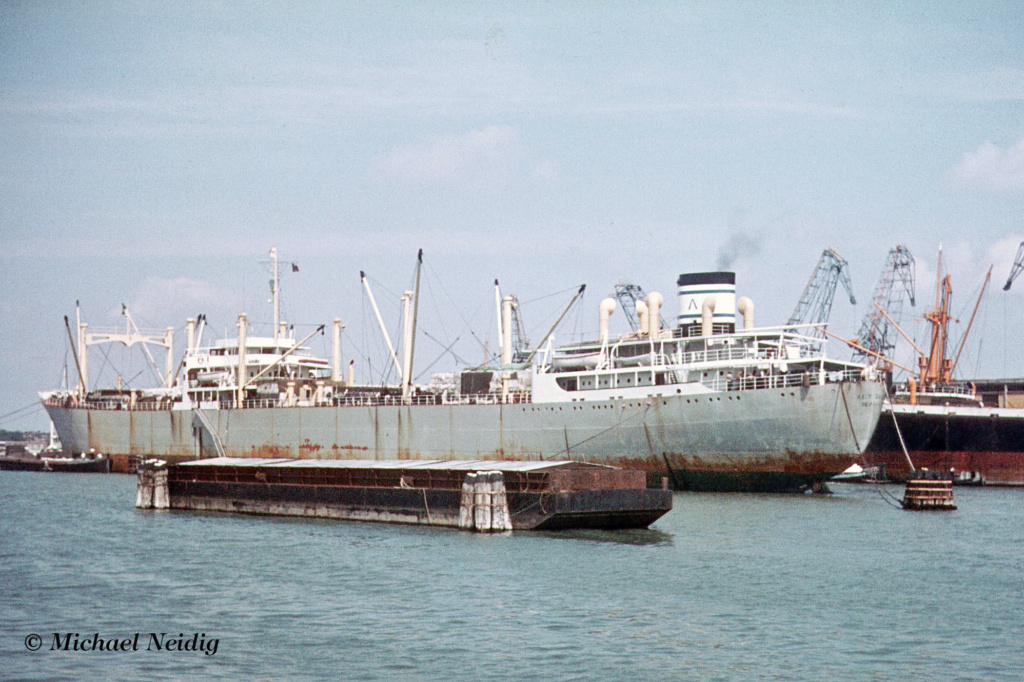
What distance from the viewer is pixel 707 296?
182ft

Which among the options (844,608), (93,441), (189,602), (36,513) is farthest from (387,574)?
(93,441)

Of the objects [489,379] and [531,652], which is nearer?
[531,652]

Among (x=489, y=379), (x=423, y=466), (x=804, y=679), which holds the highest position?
(x=489, y=379)

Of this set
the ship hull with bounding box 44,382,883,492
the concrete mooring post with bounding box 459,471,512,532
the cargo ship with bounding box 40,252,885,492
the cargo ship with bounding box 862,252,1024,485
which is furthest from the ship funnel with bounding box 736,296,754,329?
the concrete mooring post with bounding box 459,471,512,532

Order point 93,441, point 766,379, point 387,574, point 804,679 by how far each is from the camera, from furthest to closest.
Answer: point 93,441 → point 766,379 → point 387,574 → point 804,679

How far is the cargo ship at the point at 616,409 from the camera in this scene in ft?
159

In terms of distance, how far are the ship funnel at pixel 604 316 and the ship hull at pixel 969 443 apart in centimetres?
1879

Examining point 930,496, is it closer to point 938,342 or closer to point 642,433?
point 642,433

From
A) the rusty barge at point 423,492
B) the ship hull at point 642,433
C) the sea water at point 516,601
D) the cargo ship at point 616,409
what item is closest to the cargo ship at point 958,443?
the cargo ship at point 616,409

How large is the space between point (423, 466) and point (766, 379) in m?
19.1

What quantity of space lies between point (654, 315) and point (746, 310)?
181 inches

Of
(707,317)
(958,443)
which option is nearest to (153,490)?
(707,317)

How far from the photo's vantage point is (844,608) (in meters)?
22.9

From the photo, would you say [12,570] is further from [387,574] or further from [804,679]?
[804,679]
